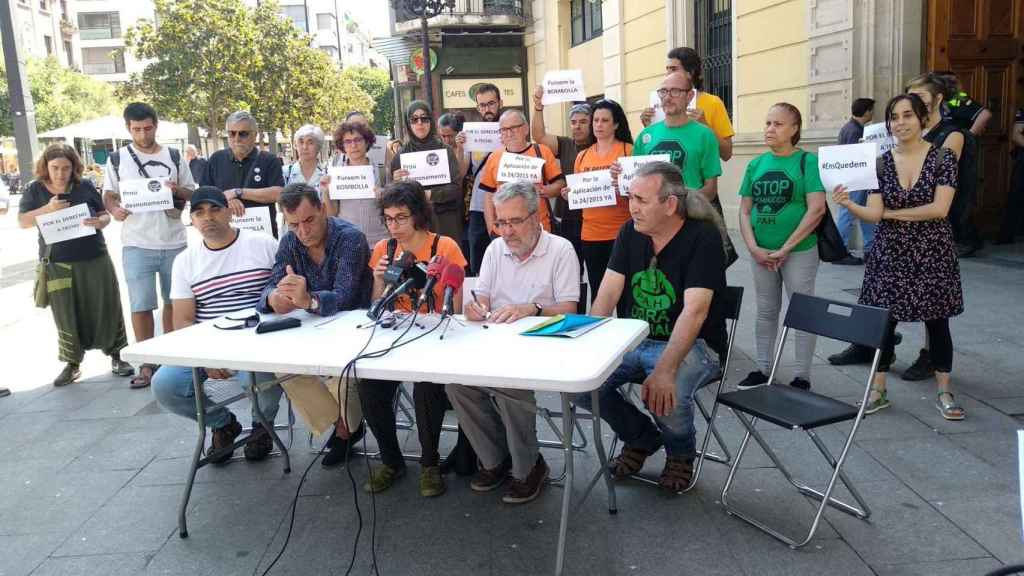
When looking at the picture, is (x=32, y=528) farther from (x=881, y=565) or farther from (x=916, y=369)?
(x=916, y=369)

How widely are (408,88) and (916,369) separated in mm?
25816

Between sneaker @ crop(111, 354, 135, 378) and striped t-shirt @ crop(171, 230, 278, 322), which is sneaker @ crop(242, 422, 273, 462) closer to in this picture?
Answer: striped t-shirt @ crop(171, 230, 278, 322)

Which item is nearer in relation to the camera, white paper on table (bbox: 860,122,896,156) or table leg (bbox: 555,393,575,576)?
table leg (bbox: 555,393,575,576)

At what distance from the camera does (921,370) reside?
4.97 meters

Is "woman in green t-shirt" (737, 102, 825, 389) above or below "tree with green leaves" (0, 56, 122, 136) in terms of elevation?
below

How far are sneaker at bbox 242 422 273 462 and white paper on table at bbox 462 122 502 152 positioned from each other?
8.79 ft

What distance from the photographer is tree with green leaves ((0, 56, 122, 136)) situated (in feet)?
126

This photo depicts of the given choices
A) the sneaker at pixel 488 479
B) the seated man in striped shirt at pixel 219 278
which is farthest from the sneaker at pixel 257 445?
the sneaker at pixel 488 479

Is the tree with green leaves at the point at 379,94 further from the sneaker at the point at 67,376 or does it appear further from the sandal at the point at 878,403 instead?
the sandal at the point at 878,403

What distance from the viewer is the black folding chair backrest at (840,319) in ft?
10.9

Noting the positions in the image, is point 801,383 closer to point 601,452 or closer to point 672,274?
point 672,274

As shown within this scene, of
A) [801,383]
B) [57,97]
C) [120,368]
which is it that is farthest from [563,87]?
[57,97]

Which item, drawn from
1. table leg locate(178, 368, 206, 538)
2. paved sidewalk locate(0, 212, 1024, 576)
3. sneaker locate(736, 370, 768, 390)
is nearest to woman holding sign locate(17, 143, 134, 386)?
paved sidewalk locate(0, 212, 1024, 576)

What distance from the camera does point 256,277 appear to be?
433cm
